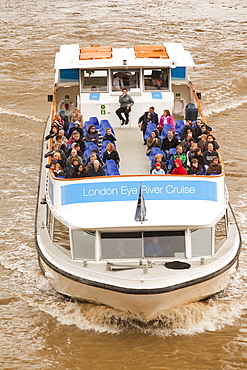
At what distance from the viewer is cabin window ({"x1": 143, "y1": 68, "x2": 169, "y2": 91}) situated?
19859 millimetres

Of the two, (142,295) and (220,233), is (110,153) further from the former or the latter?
(142,295)

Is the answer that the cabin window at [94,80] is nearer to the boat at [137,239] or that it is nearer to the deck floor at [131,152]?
the deck floor at [131,152]

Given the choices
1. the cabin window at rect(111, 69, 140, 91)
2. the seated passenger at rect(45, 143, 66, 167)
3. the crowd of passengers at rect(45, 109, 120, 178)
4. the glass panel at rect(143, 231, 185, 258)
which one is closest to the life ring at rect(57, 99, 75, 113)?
the cabin window at rect(111, 69, 140, 91)

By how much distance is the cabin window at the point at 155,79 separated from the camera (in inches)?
782

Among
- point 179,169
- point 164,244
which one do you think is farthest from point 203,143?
point 164,244

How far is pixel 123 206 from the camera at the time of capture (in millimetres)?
13672

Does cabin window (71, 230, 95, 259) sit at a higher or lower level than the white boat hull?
higher

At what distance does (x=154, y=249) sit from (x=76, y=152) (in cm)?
344

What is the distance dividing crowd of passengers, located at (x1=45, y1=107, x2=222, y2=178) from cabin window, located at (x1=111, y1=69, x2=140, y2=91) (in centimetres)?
143

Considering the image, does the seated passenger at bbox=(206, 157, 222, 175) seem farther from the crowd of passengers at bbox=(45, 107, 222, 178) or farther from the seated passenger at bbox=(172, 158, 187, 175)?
the seated passenger at bbox=(172, 158, 187, 175)

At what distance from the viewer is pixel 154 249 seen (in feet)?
43.5

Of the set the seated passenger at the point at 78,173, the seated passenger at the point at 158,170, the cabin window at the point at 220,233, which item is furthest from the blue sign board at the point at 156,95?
the cabin window at the point at 220,233

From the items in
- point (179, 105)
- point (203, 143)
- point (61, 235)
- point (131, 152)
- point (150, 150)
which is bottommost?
point (61, 235)

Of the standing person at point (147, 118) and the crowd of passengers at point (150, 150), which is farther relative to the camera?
the standing person at point (147, 118)
